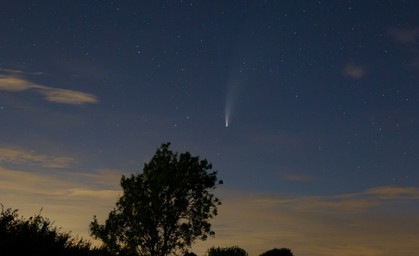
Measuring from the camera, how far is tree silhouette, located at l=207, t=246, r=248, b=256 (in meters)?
41.6

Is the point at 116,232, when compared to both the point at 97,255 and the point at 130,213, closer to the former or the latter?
the point at 130,213

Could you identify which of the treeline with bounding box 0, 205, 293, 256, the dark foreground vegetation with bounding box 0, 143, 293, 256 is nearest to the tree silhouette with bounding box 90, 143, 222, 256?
the dark foreground vegetation with bounding box 0, 143, 293, 256

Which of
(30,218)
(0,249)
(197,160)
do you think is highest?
(197,160)

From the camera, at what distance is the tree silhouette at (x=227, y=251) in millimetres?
41594

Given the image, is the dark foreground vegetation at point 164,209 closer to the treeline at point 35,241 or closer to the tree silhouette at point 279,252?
the tree silhouette at point 279,252

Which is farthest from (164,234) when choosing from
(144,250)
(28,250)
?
(28,250)

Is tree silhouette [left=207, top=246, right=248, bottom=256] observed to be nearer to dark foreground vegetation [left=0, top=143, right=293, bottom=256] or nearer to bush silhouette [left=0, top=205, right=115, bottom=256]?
dark foreground vegetation [left=0, top=143, right=293, bottom=256]

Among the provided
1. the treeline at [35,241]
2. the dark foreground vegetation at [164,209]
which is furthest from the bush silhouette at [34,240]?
the dark foreground vegetation at [164,209]

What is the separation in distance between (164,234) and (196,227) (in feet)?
10.1

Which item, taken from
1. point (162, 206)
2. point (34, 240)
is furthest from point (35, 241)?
point (162, 206)

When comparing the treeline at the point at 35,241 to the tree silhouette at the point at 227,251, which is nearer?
the treeline at the point at 35,241

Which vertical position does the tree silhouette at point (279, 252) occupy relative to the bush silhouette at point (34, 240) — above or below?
above

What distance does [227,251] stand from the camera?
42.1 metres

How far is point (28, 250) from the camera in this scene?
969 centimetres
